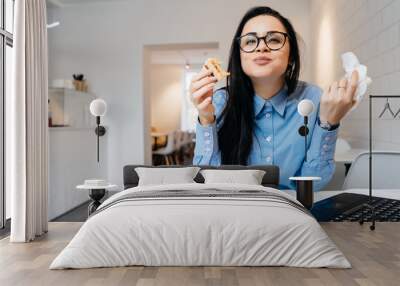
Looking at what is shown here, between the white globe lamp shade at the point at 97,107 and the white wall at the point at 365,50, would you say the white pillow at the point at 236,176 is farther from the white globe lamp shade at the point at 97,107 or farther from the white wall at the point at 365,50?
the white globe lamp shade at the point at 97,107

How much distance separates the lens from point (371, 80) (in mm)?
4680

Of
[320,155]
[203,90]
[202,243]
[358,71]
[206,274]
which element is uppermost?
[358,71]

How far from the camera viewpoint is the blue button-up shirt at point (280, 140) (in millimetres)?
4832

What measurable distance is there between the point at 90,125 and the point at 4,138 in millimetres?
2145

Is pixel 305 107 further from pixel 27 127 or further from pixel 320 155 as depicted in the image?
pixel 27 127

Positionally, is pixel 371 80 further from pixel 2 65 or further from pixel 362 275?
pixel 2 65

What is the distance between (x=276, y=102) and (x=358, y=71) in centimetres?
84

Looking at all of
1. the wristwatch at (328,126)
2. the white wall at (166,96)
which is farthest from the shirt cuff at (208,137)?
the white wall at (166,96)

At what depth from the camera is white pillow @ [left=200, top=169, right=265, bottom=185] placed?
4.39m

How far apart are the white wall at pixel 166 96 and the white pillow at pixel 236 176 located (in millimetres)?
8762

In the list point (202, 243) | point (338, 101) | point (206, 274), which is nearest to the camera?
point (206, 274)

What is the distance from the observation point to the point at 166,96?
43.4ft

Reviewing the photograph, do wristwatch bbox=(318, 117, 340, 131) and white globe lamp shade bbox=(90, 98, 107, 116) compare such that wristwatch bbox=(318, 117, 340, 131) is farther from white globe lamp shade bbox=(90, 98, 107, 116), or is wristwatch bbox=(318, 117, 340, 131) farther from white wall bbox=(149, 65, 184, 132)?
white wall bbox=(149, 65, 184, 132)

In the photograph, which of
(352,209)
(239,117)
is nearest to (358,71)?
(239,117)
